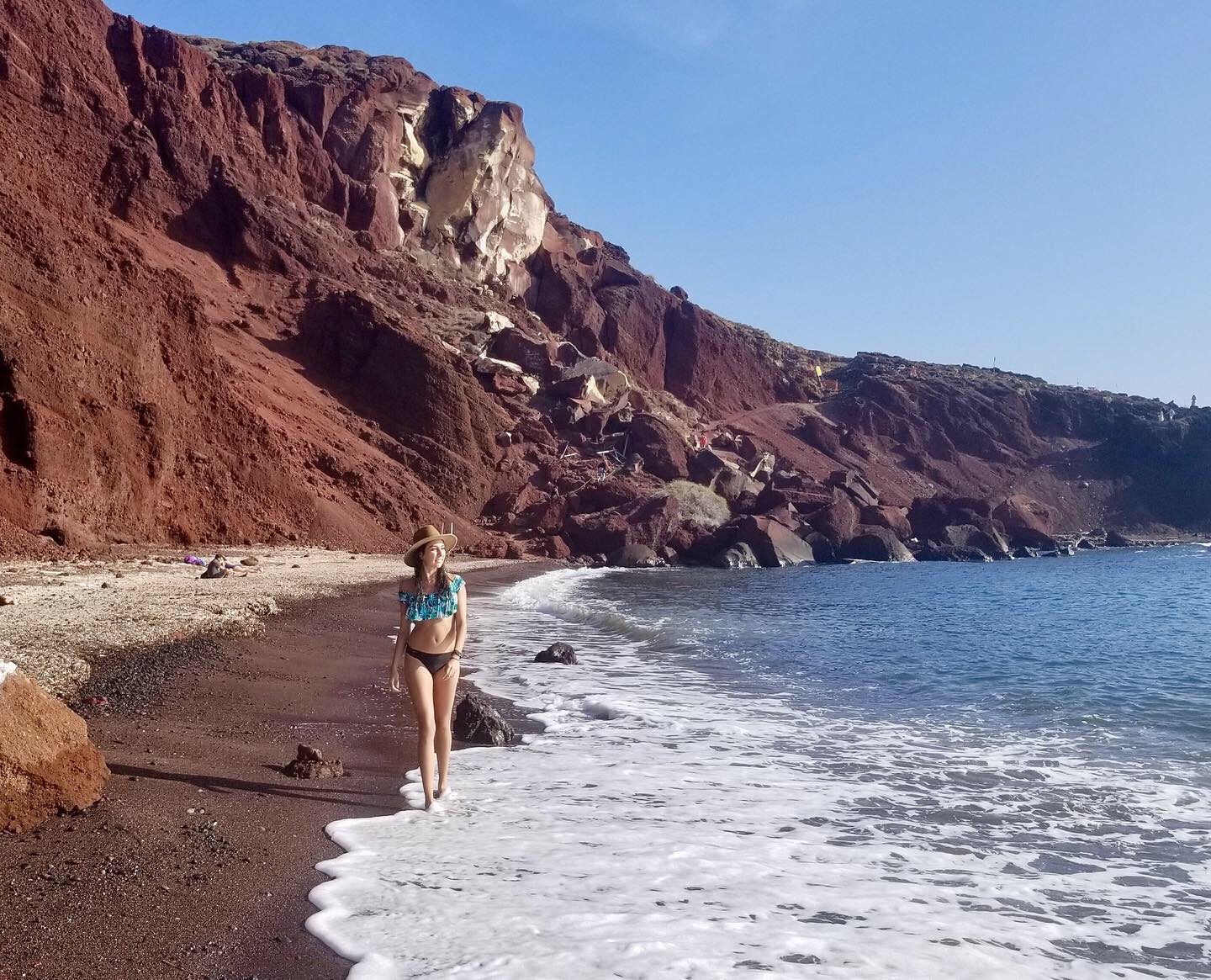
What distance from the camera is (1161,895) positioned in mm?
5074

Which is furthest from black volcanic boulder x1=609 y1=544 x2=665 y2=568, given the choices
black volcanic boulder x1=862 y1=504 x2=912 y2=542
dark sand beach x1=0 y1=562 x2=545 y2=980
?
dark sand beach x1=0 y1=562 x2=545 y2=980

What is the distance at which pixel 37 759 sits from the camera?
450 centimetres

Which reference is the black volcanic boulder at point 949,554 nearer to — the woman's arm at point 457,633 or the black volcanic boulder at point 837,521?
the black volcanic boulder at point 837,521

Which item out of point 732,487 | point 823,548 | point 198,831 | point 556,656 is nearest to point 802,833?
point 198,831

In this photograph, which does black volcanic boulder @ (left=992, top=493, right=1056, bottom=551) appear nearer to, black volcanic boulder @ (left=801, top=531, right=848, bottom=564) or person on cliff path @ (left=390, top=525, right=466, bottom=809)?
black volcanic boulder @ (left=801, top=531, right=848, bottom=564)

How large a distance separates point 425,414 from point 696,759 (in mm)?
37165

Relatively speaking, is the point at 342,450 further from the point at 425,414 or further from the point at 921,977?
the point at 921,977

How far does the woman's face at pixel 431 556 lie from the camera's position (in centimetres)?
591

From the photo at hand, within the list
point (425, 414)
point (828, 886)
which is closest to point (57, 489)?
point (828, 886)

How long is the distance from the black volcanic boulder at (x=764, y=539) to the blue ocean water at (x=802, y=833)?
32.5m

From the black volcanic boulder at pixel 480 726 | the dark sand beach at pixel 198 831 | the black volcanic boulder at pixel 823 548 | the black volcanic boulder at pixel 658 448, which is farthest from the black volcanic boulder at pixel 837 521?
the black volcanic boulder at pixel 480 726

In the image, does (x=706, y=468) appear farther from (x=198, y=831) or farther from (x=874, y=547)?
(x=198, y=831)

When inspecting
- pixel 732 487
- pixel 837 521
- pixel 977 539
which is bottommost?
pixel 977 539

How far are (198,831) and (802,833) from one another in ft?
11.7
